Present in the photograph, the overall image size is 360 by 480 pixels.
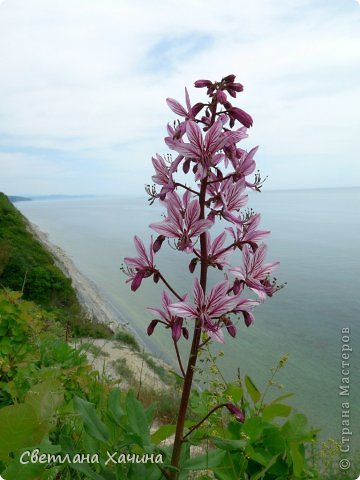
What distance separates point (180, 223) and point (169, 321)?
1.45 feet

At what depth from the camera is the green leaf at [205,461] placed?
6.68 feet

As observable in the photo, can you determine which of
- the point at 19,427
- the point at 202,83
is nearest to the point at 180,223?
the point at 202,83

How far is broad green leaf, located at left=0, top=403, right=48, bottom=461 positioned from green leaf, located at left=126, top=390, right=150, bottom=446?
0.52m

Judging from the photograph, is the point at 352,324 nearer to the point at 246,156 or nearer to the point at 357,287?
the point at 357,287

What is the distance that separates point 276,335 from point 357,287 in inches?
232

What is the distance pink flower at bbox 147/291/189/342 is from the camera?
6.50ft

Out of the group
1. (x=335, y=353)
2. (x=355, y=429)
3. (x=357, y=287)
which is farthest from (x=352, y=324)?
(x=355, y=429)

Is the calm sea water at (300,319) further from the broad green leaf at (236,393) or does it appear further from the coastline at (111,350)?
the broad green leaf at (236,393)

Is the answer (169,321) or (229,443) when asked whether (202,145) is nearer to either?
(169,321)

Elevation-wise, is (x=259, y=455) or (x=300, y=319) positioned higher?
(x=259, y=455)

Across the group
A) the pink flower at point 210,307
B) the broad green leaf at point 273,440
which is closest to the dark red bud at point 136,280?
the pink flower at point 210,307

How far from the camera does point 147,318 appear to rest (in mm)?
18578

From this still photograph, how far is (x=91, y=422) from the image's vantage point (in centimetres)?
220

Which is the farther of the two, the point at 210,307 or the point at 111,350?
the point at 111,350
